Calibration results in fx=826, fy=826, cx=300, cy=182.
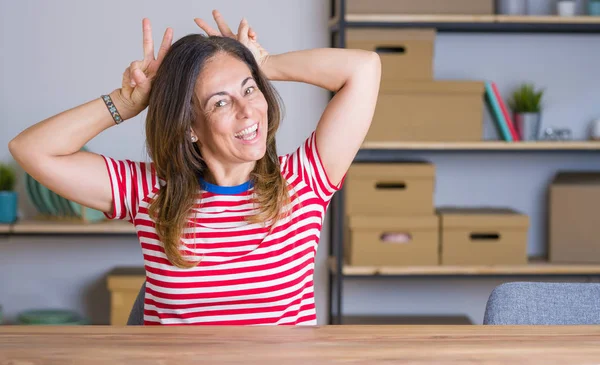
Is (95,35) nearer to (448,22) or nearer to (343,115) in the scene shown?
(448,22)

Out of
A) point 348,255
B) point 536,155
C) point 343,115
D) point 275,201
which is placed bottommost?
point 348,255

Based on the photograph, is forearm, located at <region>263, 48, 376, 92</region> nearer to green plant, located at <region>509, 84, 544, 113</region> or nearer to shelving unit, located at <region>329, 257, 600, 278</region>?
shelving unit, located at <region>329, 257, 600, 278</region>

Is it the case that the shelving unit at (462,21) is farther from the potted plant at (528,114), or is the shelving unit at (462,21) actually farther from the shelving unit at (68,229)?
the shelving unit at (68,229)

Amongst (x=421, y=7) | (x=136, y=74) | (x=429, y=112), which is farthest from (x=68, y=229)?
(x=136, y=74)

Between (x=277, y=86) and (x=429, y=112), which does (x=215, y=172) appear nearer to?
(x=429, y=112)

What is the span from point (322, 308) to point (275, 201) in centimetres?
204

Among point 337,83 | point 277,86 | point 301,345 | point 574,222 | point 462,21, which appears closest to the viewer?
point 301,345

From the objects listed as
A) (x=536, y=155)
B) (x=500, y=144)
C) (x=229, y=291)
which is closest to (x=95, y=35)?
(x=500, y=144)

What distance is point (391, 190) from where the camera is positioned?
312 cm

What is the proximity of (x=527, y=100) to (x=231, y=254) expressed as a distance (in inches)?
80.3

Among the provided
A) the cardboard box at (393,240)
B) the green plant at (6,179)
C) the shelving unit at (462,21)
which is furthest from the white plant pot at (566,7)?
the green plant at (6,179)

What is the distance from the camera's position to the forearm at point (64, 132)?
151 centimetres

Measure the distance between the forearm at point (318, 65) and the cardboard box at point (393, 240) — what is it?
5.00ft

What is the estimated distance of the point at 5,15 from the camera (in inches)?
130
